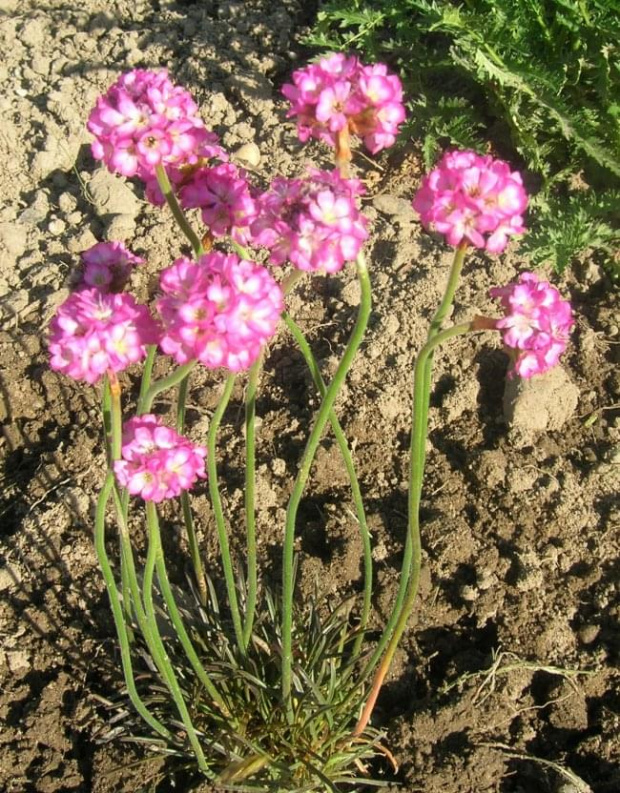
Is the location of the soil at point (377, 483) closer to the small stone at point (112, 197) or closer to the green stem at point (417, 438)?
the small stone at point (112, 197)

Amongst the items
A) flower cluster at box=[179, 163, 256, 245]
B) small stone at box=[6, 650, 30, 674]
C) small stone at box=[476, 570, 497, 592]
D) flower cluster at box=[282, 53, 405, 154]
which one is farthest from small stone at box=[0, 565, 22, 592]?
flower cluster at box=[282, 53, 405, 154]

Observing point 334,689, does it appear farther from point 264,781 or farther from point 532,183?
point 532,183

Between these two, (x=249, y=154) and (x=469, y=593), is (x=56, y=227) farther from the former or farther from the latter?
(x=469, y=593)

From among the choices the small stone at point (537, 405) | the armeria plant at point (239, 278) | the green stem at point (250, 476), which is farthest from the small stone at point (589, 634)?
the green stem at point (250, 476)

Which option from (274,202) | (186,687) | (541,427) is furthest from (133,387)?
(274,202)

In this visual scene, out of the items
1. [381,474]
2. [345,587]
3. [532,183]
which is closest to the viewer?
[345,587]

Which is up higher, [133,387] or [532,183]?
[532,183]

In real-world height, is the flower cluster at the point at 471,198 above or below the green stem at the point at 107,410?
above
